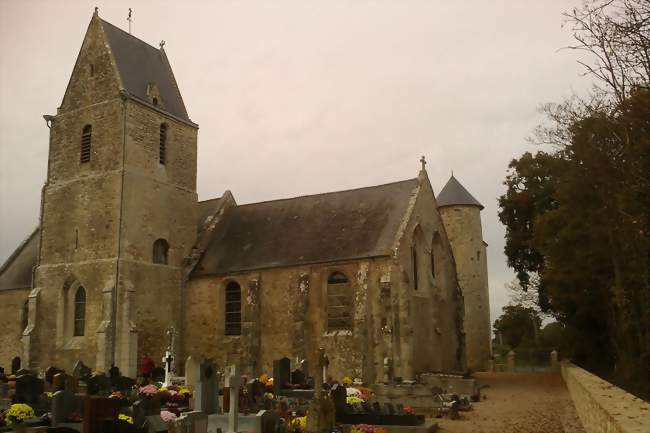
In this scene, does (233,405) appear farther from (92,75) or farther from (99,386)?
(92,75)

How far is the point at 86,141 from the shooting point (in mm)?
28312

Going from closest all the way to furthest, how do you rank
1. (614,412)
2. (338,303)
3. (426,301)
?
1. (614,412)
2. (338,303)
3. (426,301)

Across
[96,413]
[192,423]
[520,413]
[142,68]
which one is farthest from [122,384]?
[142,68]

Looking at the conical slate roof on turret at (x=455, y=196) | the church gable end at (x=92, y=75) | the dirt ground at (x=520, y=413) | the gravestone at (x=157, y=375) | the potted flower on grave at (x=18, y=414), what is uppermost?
the church gable end at (x=92, y=75)

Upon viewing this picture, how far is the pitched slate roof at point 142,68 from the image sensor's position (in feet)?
94.2

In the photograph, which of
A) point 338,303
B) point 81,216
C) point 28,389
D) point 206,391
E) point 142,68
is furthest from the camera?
point 142,68

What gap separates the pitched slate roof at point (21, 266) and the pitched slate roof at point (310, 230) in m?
9.03

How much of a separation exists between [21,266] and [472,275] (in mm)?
24954

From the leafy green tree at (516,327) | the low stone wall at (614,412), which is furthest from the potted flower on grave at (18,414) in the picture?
the leafy green tree at (516,327)

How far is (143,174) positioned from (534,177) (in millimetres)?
18021

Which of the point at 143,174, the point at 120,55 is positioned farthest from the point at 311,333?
the point at 120,55

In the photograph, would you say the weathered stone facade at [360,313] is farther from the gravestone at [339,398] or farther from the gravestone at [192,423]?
the gravestone at [192,423]

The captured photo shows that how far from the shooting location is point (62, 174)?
93.6 ft

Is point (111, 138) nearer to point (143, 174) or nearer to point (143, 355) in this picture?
point (143, 174)
